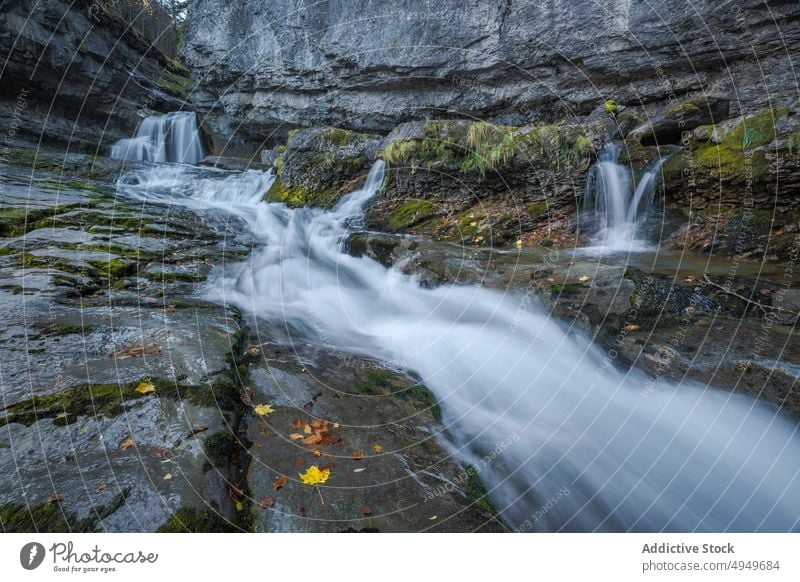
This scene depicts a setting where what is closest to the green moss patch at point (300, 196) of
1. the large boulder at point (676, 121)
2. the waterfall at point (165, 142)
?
the large boulder at point (676, 121)

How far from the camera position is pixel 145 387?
2.75 metres

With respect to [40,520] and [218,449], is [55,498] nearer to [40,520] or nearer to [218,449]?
[40,520]

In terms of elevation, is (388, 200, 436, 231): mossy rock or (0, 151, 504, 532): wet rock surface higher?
(388, 200, 436, 231): mossy rock

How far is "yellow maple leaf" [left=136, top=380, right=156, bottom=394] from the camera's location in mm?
2703

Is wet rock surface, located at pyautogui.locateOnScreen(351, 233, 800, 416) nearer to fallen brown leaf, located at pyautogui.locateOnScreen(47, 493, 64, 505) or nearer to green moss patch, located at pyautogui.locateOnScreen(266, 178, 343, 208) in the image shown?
fallen brown leaf, located at pyautogui.locateOnScreen(47, 493, 64, 505)

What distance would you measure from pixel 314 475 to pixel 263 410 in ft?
2.66

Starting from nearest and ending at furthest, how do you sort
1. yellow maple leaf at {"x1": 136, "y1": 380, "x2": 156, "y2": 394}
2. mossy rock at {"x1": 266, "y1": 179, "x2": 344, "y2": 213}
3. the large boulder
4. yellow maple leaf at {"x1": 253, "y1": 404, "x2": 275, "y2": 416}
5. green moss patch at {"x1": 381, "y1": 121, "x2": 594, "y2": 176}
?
1. yellow maple leaf at {"x1": 136, "y1": 380, "x2": 156, "y2": 394}
2. yellow maple leaf at {"x1": 253, "y1": 404, "x2": 275, "y2": 416}
3. green moss patch at {"x1": 381, "y1": 121, "x2": 594, "y2": 176}
4. the large boulder
5. mossy rock at {"x1": 266, "y1": 179, "x2": 344, "y2": 213}

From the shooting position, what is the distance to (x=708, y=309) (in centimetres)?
459

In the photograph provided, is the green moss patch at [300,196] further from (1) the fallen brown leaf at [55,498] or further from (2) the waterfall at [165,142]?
(2) the waterfall at [165,142]

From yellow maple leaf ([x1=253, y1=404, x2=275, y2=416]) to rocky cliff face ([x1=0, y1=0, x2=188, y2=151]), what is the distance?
2097cm

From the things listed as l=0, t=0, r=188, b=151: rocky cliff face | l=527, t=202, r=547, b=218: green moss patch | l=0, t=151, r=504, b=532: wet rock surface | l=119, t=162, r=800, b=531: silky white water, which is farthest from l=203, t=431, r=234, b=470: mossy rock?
l=0, t=0, r=188, b=151: rocky cliff face

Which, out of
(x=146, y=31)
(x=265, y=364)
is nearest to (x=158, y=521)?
(x=265, y=364)

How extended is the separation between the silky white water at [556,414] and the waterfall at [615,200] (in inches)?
172
